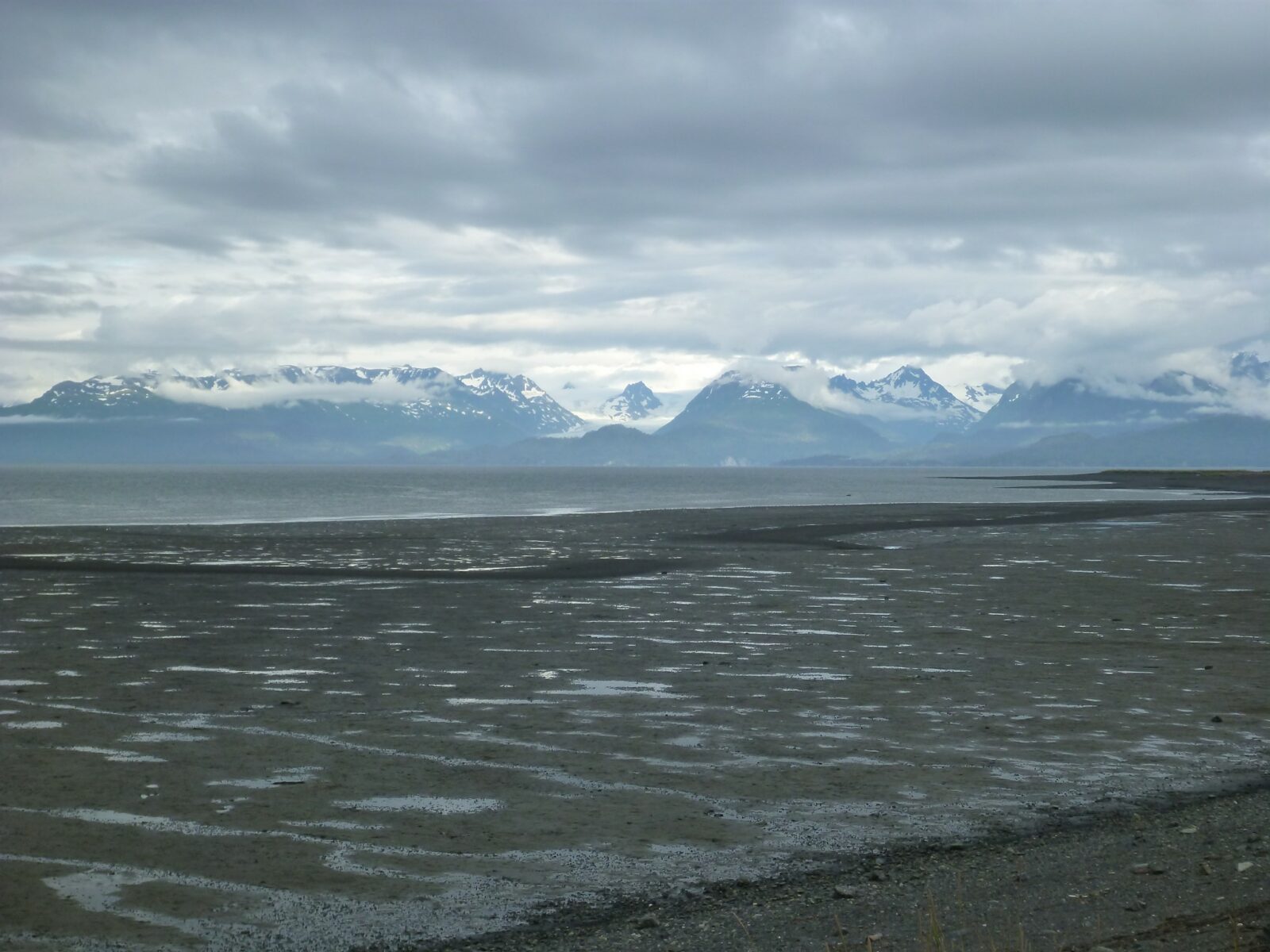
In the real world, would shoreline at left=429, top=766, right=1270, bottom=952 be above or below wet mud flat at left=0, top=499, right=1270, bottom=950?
above

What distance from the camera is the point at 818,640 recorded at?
23484 mm

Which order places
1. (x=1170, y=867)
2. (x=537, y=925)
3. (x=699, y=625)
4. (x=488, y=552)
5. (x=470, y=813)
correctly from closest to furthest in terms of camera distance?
(x=537, y=925) → (x=1170, y=867) → (x=470, y=813) → (x=699, y=625) → (x=488, y=552)

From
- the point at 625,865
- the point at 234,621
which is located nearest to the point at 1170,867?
the point at 625,865

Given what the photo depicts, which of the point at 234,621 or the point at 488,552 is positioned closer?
the point at 234,621

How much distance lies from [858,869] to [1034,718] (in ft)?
22.9

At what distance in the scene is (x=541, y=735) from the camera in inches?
598

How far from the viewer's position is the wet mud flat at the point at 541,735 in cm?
977

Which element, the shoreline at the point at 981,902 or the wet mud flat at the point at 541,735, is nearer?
the shoreline at the point at 981,902

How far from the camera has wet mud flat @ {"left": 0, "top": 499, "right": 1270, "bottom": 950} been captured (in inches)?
384

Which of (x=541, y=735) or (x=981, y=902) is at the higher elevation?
(x=981, y=902)

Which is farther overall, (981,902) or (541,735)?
(541,735)

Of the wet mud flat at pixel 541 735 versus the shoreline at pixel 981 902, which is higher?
the shoreline at pixel 981 902

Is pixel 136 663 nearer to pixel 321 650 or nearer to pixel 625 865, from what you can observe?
pixel 321 650

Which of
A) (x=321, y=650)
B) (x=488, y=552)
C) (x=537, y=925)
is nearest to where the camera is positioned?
(x=537, y=925)
